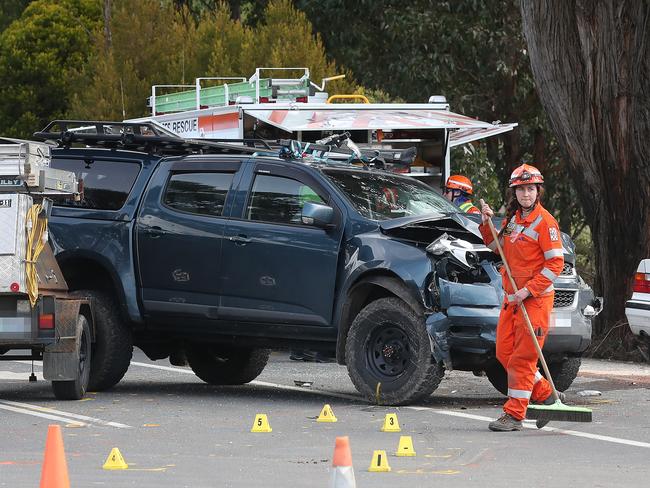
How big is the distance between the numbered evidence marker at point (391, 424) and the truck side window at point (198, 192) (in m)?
2.94

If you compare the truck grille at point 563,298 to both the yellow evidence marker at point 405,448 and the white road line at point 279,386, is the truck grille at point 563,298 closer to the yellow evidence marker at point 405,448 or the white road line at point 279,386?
the white road line at point 279,386

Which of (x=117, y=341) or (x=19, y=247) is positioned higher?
(x=19, y=247)

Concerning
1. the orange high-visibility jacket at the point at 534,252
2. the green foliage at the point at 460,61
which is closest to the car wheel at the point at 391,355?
the orange high-visibility jacket at the point at 534,252

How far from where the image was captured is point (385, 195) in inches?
489

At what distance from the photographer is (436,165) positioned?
1834 cm

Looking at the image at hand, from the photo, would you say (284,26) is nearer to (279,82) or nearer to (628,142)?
(279,82)

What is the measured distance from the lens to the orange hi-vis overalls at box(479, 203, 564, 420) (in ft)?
33.7

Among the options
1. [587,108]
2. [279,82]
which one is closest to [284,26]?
[279,82]

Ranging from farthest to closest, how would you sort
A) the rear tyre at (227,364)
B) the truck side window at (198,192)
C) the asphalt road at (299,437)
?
the rear tyre at (227,364), the truck side window at (198,192), the asphalt road at (299,437)

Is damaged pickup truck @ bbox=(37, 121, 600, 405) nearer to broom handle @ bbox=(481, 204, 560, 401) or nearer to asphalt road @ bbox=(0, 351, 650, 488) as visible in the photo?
asphalt road @ bbox=(0, 351, 650, 488)

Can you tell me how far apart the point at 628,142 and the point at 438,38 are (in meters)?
14.7

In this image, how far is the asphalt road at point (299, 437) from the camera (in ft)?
27.2

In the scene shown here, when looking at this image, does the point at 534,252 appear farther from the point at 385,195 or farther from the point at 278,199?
Answer: the point at 278,199

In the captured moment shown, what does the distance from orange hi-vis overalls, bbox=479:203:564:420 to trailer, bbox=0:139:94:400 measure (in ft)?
11.4
